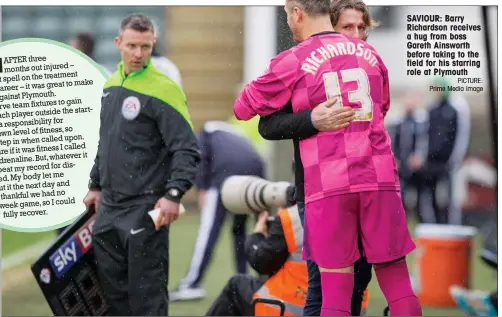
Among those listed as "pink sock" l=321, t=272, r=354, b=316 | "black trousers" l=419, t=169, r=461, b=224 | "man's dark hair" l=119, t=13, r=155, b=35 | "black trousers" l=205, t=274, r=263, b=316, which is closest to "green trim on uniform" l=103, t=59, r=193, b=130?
Result: "man's dark hair" l=119, t=13, r=155, b=35

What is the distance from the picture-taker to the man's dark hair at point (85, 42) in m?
4.82

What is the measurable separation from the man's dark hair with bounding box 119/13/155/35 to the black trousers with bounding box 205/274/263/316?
3.84ft

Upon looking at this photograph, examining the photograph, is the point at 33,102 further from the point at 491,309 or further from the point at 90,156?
the point at 491,309

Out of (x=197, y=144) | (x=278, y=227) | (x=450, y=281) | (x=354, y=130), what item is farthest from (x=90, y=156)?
(x=450, y=281)

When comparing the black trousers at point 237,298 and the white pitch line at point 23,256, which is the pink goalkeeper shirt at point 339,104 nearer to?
the black trousers at point 237,298

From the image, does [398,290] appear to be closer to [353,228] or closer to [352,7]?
[353,228]

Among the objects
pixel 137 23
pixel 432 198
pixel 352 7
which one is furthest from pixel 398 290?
pixel 432 198

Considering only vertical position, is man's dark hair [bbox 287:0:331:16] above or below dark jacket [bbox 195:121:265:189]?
above

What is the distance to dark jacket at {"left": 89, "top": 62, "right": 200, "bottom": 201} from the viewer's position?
469 cm

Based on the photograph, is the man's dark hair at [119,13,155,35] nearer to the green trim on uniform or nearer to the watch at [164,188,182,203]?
the green trim on uniform

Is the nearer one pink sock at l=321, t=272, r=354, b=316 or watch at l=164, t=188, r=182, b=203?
pink sock at l=321, t=272, r=354, b=316

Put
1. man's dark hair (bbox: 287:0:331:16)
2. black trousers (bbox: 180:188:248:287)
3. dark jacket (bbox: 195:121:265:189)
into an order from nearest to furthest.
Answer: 1. man's dark hair (bbox: 287:0:331:16)
2. dark jacket (bbox: 195:121:265:189)
3. black trousers (bbox: 180:188:248:287)

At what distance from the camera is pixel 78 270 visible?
4.89m

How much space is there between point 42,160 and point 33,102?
0.25m
